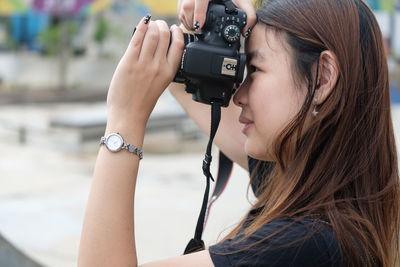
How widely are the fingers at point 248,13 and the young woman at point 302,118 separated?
1 centimetres

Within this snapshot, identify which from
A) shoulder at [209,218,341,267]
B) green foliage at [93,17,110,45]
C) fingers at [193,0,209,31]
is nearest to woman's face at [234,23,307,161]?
fingers at [193,0,209,31]

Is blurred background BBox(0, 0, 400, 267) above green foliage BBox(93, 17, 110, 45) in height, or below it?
below

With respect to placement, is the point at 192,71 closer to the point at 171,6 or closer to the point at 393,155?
the point at 393,155

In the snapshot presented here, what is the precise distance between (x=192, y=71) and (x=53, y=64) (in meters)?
20.4

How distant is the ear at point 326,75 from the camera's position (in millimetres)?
1185

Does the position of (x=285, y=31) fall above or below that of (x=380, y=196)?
above

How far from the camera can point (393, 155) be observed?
4.23 feet

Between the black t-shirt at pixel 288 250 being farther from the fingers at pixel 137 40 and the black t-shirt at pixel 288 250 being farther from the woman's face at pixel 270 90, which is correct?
the fingers at pixel 137 40

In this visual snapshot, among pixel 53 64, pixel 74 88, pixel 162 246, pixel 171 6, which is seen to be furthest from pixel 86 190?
pixel 53 64

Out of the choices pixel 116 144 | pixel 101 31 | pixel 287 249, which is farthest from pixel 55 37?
pixel 287 249

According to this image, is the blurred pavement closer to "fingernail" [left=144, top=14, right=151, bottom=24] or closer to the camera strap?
the camera strap

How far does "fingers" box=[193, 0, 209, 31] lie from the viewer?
127 centimetres

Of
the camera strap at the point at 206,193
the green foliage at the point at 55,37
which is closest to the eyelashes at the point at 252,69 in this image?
the camera strap at the point at 206,193

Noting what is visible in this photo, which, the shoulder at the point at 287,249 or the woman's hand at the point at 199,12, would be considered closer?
the shoulder at the point at 287,249
